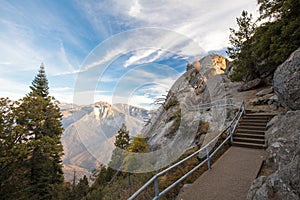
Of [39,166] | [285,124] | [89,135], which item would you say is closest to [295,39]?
[285,124]

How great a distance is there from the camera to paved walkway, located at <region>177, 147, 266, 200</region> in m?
3.48

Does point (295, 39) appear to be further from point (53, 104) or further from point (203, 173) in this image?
point (53, 104)

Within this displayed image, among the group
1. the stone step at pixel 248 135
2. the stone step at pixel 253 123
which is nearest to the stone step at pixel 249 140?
the stone step at pixel 248 135

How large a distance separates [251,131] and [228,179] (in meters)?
4.55

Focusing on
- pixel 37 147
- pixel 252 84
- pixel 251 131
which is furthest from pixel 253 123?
pixel 37 147

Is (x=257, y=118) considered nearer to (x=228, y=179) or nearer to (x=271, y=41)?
(x=228, y=179)

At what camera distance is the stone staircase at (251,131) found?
6.62 metres

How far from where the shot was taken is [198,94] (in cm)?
2589

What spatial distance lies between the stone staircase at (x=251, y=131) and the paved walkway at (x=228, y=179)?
31.6 inches

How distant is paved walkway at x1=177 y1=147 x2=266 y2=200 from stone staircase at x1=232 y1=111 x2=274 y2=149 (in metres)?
0.80

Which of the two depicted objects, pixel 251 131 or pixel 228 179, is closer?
pixel 228 179

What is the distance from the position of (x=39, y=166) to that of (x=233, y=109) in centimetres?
2002

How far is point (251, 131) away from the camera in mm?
7422

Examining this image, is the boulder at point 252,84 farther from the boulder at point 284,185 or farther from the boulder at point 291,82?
the boulder at point 284,185
